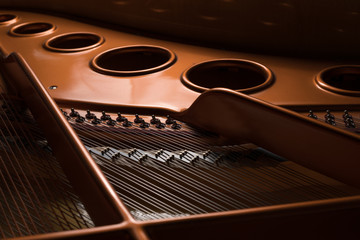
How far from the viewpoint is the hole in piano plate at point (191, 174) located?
1922 mm

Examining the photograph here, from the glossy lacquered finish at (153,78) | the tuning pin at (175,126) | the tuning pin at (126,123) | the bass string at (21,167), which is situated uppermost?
the glossy lacquered finish at (153,78)

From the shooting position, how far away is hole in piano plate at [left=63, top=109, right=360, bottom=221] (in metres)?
1.92

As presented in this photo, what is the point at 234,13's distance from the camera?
10.8ft

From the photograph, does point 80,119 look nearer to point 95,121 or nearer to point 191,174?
point 95,121

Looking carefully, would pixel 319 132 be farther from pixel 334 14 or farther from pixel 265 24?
pixel 265 24

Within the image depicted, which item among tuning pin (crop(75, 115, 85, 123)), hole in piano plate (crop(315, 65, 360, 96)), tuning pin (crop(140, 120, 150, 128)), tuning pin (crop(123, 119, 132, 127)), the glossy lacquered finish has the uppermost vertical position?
hole in piano plate (crop(315, 65, 360, 96))

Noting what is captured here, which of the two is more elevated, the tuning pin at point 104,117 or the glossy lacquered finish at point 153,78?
the glossy lacquered finish at point 153,78

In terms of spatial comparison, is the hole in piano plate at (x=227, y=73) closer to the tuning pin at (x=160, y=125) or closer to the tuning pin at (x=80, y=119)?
the tuning pin at (x=160, y=125)

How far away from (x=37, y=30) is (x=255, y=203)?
335 centimetres

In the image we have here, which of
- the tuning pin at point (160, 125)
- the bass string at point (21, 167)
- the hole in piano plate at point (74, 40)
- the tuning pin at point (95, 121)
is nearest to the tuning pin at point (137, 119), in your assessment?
the tuning pin at point (160, 125)

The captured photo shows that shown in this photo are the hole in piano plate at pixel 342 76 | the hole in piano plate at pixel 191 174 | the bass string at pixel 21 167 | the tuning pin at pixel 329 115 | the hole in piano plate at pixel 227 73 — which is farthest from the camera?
the hole in piano plate at pixel 227 73

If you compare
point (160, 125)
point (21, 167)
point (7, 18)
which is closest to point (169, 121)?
point (160, 125)

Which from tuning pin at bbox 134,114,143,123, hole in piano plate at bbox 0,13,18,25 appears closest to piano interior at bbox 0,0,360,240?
tuning pin at bbox 134,114,143,123

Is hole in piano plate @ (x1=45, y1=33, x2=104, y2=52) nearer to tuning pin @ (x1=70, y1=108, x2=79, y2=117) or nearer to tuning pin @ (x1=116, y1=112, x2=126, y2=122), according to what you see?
tuning pin @ (x1=70, y1=108, x2=79, y2=117)
